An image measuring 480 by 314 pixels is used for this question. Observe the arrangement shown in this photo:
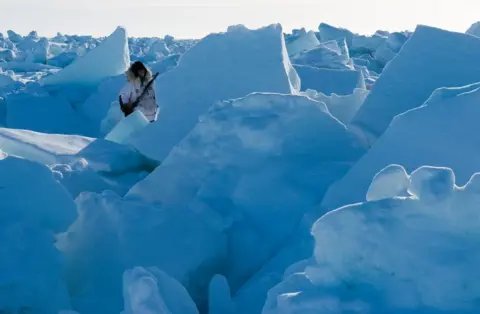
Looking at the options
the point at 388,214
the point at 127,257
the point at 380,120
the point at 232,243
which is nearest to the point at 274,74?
the point at 380,120

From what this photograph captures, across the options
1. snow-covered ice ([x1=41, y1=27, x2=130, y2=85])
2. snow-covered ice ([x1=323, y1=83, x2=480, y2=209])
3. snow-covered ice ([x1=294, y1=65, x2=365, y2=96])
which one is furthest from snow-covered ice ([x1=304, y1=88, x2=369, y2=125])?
snow-covered ice ([x1=41, y1=27, x2=130, y2=85])

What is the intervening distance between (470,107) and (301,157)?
558mm

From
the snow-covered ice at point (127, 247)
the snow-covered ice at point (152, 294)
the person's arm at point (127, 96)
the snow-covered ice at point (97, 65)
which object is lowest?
the snow-covered ice at point (97, 65)

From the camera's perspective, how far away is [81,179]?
8.64 feet

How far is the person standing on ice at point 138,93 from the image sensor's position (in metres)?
4.85

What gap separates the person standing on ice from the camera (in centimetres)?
485

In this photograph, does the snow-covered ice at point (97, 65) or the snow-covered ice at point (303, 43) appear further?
the snow-covered ice at point (303, 43)

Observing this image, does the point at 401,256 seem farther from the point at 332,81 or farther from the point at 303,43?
the point at 303,43

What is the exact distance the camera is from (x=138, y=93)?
4.87 metres

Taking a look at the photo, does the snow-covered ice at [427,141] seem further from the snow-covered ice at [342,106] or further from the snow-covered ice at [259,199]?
the snow-covered ice at [342,106]

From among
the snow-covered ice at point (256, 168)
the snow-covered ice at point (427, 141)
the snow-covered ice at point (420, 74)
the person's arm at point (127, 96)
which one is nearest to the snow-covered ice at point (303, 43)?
the person's arm at point (127, 96)

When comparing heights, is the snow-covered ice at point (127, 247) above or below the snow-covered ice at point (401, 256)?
below

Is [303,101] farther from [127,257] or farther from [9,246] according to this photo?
[9,246]

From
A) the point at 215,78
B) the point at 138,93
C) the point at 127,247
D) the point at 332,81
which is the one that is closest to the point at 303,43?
the point at 138,93
